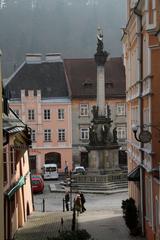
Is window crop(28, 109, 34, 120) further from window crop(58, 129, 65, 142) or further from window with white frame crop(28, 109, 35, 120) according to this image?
window crop(58, 129, 65, 142)

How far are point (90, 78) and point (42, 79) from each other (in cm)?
504

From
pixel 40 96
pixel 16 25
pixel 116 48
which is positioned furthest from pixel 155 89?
pixel 16 25

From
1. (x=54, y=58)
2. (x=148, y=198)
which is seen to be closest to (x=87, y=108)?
(x=54, y=58)

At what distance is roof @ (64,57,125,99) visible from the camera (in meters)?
58.6

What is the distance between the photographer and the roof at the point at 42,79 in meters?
58.9

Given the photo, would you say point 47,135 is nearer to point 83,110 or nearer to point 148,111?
point 83,110

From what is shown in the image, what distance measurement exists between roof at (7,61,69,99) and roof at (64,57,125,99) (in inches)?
38.4

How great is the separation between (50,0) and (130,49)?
9405 centimetres

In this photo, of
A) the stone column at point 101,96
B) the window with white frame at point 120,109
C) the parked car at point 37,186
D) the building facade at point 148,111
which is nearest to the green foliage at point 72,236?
the building facade at point 148,111

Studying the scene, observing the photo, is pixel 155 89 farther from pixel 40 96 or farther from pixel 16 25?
pixel 16 25

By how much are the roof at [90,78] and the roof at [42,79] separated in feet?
3.20

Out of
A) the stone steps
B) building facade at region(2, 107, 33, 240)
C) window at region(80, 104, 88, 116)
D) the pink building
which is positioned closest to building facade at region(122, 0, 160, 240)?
building facade at region(2, 107, 33, 240)

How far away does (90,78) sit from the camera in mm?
60406

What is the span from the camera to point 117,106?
58781 millimetres
